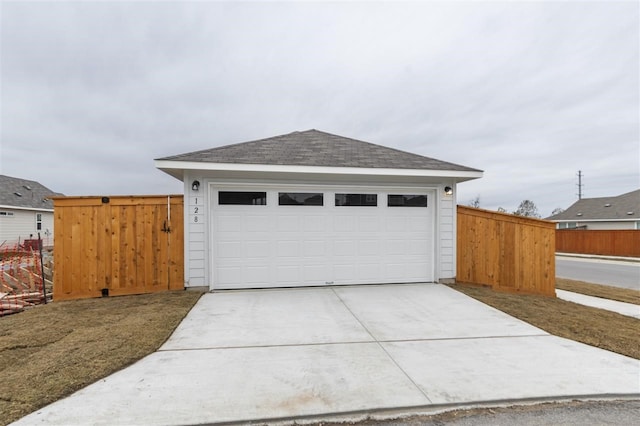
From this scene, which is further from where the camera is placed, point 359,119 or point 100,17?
point 359,119

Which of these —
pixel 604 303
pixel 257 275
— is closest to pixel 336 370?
pixel 257 275

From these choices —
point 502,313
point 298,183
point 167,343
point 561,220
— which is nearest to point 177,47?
point 298,183

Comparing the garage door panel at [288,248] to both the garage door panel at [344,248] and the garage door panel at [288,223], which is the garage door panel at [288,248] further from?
the garage door panel at [344,248]

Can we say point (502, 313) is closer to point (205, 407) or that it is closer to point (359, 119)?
point (205, 407)

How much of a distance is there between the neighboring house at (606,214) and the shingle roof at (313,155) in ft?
91.4

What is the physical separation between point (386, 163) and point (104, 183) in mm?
32717

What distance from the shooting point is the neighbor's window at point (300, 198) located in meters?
6.83

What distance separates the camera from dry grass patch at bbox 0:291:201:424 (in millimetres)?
2650

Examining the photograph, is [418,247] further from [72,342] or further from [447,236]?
[72,342]

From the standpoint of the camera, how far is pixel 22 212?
19.9 metres

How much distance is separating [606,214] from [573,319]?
101 feet

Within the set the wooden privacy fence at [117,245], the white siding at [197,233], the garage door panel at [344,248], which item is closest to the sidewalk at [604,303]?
the garage door panel at [344,248]

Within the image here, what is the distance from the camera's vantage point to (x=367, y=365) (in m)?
3.22

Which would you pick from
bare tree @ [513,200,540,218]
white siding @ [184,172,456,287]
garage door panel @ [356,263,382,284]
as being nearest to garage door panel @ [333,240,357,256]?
garage door panel @ [356,263,382,284]
